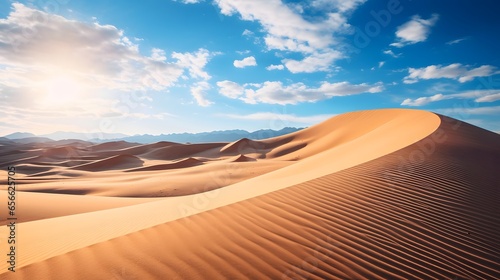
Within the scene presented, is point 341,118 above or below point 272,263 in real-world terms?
above

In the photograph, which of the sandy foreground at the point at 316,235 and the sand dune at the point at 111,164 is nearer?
the sandy foreground at the point at 316,235

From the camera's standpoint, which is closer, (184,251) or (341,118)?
(184,251)

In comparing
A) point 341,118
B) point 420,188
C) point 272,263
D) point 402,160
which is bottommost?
point 272,263

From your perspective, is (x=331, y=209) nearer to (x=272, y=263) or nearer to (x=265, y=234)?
(x=265, y=234)

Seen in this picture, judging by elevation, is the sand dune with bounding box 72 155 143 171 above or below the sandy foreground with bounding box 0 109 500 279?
below

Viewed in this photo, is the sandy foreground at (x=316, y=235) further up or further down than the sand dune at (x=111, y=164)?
further up

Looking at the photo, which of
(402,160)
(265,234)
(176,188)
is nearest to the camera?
(265,234)

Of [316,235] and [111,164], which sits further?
[111,164]

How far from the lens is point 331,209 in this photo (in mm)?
4656

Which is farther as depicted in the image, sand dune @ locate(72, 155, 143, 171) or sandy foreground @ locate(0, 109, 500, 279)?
sand dune @ locate(72, 155, 143, 171)

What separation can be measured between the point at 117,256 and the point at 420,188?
5.93 m

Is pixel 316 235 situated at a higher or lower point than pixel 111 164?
higher

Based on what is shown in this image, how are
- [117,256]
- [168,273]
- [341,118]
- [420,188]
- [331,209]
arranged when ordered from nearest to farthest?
[168,273], [117,256], [331,209], [420,188], [341,118]

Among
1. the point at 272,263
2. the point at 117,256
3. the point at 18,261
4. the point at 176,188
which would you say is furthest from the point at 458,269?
the point at 176,188
